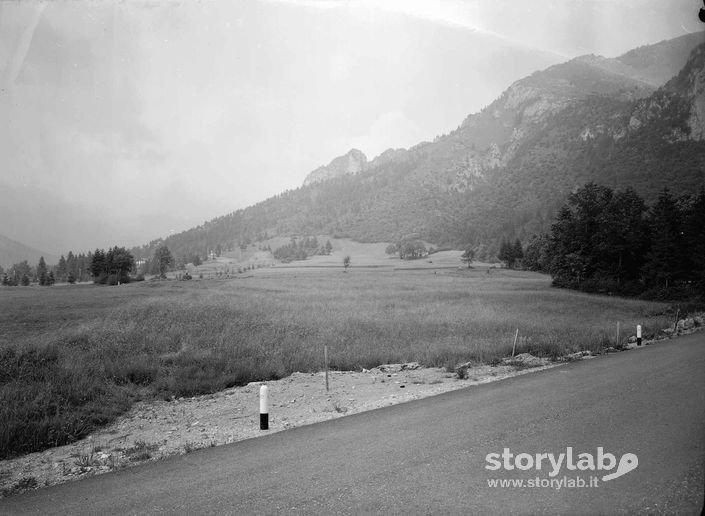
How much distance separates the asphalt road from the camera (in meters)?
5.15

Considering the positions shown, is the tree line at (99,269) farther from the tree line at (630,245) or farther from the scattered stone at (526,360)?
the tree line at (630,245)

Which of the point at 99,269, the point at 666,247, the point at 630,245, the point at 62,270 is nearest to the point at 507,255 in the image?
the point at 630,245

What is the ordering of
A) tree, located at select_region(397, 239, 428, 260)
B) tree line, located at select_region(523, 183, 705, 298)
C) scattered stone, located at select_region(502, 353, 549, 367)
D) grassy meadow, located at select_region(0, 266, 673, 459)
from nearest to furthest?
grassy meadow, located at select_region(0, 266, 673, 459) < scattered stone, located at select_region(502, 353, 549, 367) < tree line, located at select_region(523, 183, 705, 298) < tree, located at select_region(397, 239, 428, 260)

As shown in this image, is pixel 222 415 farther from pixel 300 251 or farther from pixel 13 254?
pixel 13 254

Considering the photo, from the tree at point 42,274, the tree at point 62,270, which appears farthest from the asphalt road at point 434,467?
the tree at point 62,270

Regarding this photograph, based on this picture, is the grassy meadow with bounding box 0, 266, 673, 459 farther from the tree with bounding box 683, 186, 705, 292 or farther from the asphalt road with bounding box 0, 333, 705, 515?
the tree with bounding box 683, 186, 705, 292

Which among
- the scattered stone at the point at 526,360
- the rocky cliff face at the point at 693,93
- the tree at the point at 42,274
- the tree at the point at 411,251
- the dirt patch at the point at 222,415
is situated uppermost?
the rocky cliff face at the point at 693,93

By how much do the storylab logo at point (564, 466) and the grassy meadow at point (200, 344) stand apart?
9.65 m

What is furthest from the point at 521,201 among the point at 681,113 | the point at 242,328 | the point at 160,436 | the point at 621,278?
the point at 160,436

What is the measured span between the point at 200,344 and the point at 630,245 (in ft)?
207

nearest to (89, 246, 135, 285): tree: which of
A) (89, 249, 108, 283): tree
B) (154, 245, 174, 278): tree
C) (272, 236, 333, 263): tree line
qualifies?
(89, 249, 108, 283): tree

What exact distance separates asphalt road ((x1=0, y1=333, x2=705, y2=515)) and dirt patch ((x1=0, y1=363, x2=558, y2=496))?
2.83 ft

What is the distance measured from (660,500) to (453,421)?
4011 mm

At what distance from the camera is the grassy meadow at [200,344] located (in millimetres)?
10992
